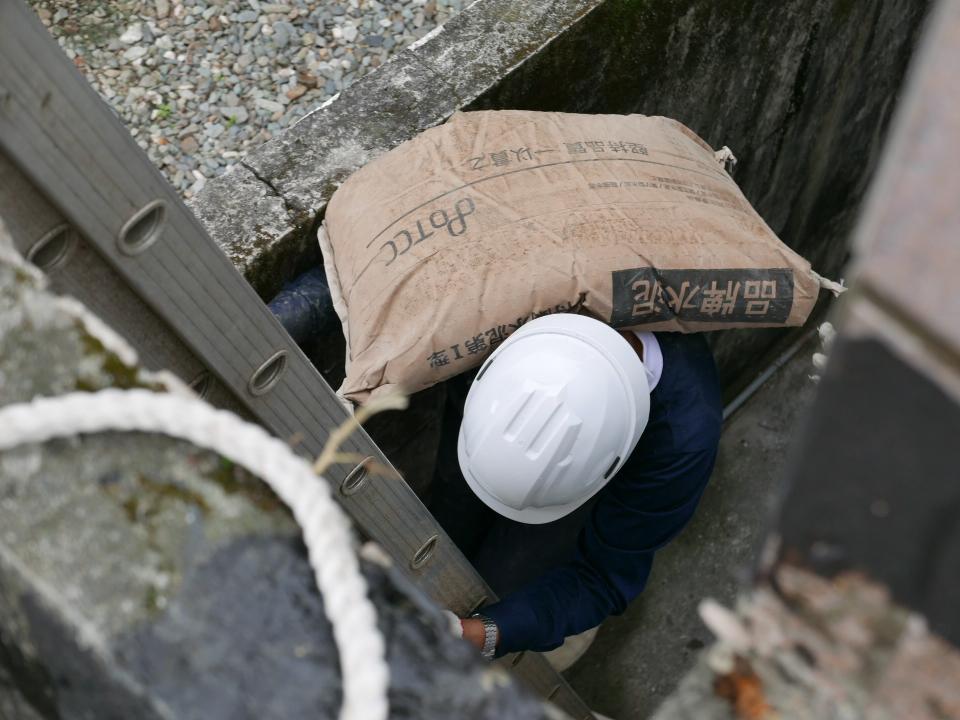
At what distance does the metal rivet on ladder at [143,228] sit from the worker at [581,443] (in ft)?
3.30

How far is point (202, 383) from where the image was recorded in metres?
1.44

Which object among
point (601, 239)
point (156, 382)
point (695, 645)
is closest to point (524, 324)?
point (601, 239)

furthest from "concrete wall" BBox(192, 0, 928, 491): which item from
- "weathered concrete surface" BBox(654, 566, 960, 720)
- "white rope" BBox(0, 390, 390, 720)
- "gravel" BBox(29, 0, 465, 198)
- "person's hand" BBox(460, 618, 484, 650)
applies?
"weathered concrete surface" BBox(654, 566, 960, 720)

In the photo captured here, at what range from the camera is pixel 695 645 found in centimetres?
358

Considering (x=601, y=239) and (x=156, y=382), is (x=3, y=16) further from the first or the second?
(x=601, y=239)

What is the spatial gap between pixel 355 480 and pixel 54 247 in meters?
0.73

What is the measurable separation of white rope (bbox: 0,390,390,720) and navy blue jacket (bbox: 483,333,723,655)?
161 centimetres

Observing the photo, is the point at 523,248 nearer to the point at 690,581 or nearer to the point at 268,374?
the point at 268,374

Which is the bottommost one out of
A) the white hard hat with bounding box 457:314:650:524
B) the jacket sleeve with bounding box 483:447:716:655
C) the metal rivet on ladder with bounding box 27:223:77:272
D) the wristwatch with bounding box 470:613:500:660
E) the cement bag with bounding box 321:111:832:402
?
the jacket sleeve with bounding box 483:447:716:655

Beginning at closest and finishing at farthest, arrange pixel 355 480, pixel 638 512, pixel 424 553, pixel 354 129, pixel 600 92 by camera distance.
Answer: pixel 355 480
pixel 424 553
pixel 638 512
pixel 354 129
pixel 600 92

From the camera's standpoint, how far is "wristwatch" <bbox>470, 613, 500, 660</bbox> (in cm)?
224

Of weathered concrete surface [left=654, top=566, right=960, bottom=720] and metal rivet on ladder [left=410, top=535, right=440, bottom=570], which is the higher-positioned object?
weathered concrete surface [left=654, top=566, right=960, bottom=720]

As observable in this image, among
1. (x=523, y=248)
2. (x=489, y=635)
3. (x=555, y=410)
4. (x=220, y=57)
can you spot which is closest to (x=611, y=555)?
(x=489, y=635)

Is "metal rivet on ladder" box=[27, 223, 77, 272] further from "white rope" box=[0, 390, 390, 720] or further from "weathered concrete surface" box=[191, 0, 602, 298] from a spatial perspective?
"weathered concrete surface" box=[191, 0, 602, 298]
